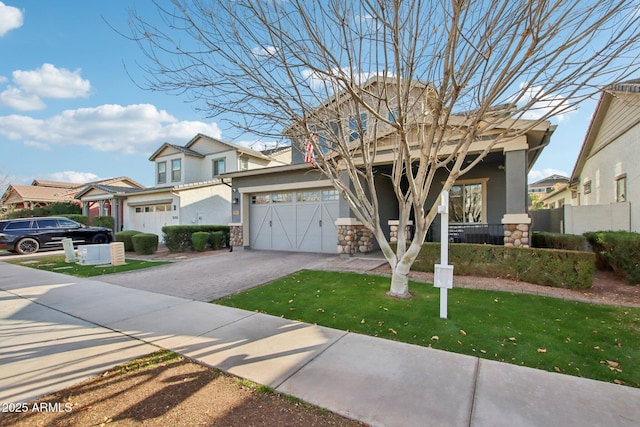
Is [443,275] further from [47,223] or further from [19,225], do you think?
[19,225]

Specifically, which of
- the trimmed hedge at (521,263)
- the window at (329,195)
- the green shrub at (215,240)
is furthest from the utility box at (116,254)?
the trimmed hedge at (521,263)

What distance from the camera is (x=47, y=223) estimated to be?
571 inches

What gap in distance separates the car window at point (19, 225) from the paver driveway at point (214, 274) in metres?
9.95

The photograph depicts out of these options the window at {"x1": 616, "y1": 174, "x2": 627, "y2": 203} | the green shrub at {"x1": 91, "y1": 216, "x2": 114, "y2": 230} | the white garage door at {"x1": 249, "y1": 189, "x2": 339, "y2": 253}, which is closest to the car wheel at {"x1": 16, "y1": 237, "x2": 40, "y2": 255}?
the green shrub at {"x1": 91, "y1": 216, "x2": 114, "y2": 230}

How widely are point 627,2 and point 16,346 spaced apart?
8.57m

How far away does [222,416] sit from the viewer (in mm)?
2289

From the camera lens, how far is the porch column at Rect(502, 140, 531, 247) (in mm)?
7199

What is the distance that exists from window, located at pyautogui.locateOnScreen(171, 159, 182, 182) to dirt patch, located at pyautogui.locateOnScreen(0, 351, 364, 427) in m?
18.8

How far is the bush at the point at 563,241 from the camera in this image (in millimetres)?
7066

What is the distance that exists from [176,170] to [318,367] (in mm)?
20077

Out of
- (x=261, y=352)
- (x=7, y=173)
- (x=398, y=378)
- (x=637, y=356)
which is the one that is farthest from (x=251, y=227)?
(x=7, y=173)

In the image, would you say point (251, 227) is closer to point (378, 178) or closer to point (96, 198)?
point (378, 178)

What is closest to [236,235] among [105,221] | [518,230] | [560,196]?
[518,230]

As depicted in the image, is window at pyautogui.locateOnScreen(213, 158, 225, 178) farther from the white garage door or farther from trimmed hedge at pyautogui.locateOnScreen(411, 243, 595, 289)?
trimmed hedge at pyautogui.locateOnScreen(411, 243, 595, 289)
